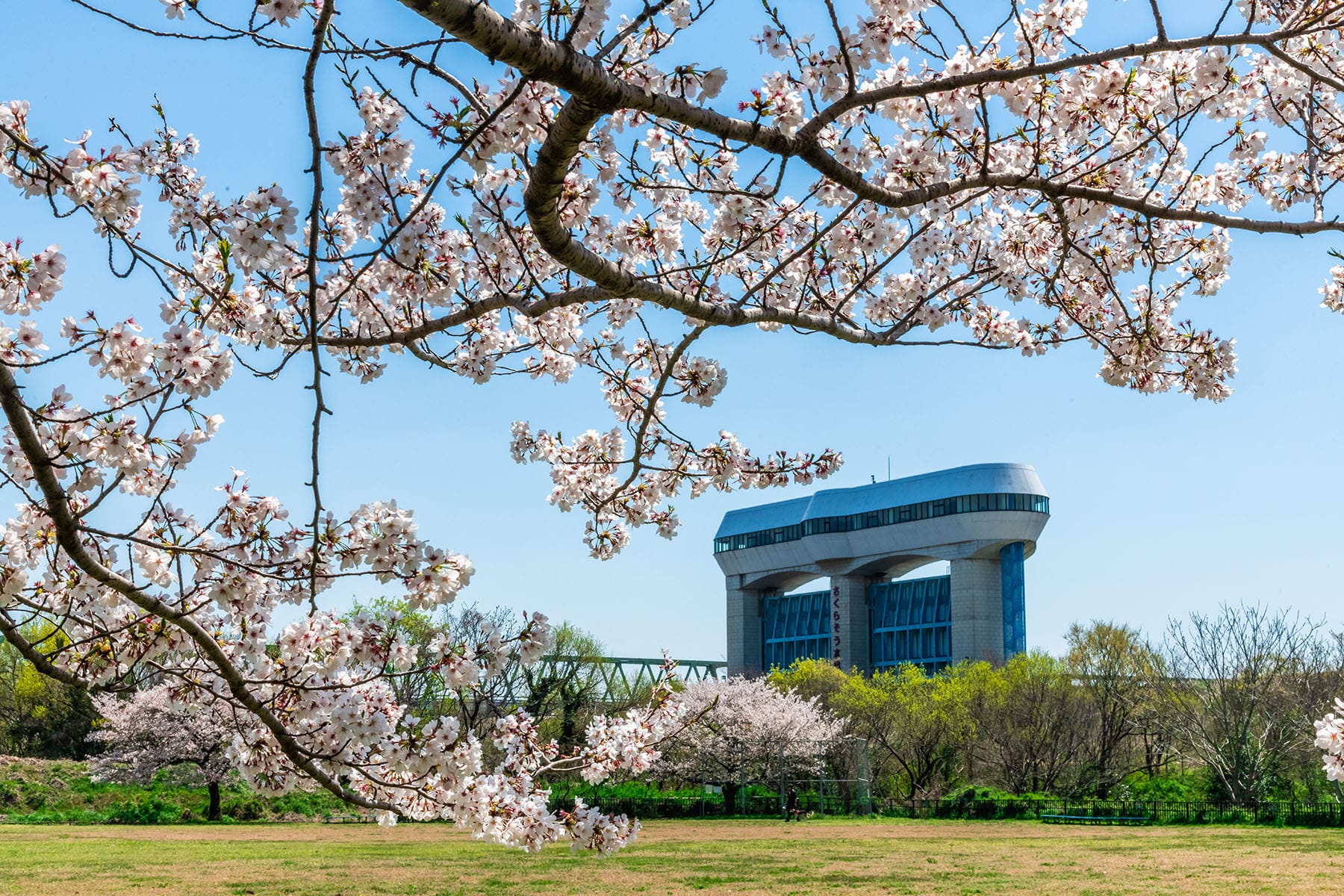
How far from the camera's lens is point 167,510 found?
4.01 metres

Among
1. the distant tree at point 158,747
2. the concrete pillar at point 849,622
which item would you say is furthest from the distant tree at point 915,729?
the concrete pillar at point 849,622

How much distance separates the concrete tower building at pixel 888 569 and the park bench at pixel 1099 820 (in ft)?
93.5

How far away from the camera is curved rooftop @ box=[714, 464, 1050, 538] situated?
6222 centimetres

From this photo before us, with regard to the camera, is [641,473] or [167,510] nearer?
[167,510]

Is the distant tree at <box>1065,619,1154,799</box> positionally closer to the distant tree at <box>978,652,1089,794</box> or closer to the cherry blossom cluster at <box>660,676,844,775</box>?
the distant tree at <box>978,652,1089,794</box>

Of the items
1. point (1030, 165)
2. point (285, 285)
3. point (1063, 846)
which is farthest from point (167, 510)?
point (1063, 846)

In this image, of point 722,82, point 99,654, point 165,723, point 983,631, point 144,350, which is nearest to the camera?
point 144,350

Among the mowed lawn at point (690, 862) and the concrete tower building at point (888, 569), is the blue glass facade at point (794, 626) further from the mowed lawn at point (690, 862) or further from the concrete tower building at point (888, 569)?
the mowed lawn at point (690, 862)

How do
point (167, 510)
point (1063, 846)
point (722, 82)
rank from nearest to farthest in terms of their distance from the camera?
1. point (722, 82)
2. point (167, 510)
3. point (1063, 846)

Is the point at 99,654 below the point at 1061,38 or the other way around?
below

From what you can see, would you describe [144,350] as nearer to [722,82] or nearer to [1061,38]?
[722,82]

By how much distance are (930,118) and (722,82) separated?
1.26 metres

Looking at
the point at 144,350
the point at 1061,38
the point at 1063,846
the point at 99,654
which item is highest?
the point at 1061,38

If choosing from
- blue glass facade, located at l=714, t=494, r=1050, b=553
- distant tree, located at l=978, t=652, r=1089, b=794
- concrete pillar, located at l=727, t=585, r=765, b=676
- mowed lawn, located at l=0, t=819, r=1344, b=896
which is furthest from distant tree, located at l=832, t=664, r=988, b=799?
concrete pillar, located at l=727, t=585, r=765, b=676
